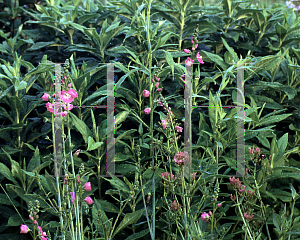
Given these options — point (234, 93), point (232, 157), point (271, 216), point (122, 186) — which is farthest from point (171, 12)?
point (271, 216)

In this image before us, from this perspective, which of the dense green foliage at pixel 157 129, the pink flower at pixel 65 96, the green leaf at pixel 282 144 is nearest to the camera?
the pink flower at pixel 65 96

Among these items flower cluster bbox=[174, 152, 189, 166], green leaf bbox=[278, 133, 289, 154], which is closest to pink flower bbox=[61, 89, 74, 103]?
flower cluster bbox=[174, 152, 189, 166]

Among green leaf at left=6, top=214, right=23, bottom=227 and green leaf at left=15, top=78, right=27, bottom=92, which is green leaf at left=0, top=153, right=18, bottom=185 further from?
green leaf at left=15, top=78, right=27, bottom=92

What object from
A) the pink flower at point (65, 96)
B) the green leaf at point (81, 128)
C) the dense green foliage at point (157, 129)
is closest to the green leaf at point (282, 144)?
the dense green foliage at point (157, 129)

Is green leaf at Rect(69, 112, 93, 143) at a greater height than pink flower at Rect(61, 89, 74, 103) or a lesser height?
lesser

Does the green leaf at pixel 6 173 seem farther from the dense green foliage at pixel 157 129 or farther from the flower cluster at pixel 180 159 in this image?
the flower cluster at pixel 180 159

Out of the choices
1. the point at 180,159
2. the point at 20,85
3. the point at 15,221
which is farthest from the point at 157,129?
the point at 15,221

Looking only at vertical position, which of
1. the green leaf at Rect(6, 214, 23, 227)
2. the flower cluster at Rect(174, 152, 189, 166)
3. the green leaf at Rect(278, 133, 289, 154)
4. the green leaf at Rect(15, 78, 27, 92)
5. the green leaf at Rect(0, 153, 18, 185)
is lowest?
the green leaf at Rect(6, 214, 23, 227)

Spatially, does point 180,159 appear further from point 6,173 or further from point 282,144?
point 6,173

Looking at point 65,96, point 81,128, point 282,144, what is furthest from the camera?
point 282,144

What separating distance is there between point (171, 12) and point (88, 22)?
624 mm

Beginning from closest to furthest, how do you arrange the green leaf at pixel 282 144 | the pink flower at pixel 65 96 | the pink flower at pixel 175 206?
1. the pink flower at pixel 65 96
2. the pink flower at pixel 175 206
3. the green leaf at pixel 282 144

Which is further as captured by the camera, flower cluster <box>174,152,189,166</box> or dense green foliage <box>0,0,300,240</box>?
dense green foliage <box>0,0,300,240</box>

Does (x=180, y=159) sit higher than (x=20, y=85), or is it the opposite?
(x=20, y=85)
